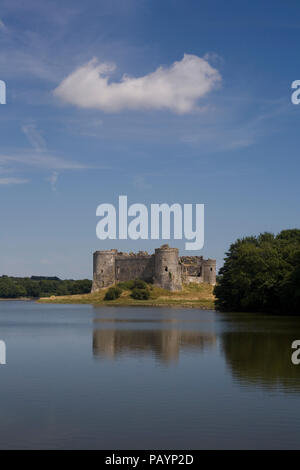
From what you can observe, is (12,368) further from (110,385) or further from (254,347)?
(254,347)

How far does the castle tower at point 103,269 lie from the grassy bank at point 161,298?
344cm

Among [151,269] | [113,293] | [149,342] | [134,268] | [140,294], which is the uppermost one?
[134,268]

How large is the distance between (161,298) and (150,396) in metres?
86.9

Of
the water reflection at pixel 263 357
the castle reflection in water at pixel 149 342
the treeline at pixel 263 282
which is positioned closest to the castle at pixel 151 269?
the treeline at pixel 263 282

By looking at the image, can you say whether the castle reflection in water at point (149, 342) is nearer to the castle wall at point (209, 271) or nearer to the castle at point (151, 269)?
the castle at point (151, 269)

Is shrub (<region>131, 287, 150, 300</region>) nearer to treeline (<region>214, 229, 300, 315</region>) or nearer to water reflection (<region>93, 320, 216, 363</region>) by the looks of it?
treeline (<region>214, 229, 300, 315</region>)

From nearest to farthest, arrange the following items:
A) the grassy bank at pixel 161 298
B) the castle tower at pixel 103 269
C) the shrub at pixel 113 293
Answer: the grassy bank at pixel 161 298
the shrub at pixel 113 293
the castle tower at pixel 103 269

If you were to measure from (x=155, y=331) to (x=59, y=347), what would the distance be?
987cm

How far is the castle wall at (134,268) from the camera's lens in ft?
374

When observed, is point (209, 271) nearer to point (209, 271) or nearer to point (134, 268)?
point (209, 271)

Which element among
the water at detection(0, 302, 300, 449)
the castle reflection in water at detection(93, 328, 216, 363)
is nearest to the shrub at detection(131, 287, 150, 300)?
the castle reflection in water at detection(93, 328, 216, 363)

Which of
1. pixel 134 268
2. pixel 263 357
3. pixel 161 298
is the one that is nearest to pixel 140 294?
pixel 161 298

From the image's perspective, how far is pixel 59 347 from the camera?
28672 millimetres

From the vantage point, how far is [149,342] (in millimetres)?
30172
